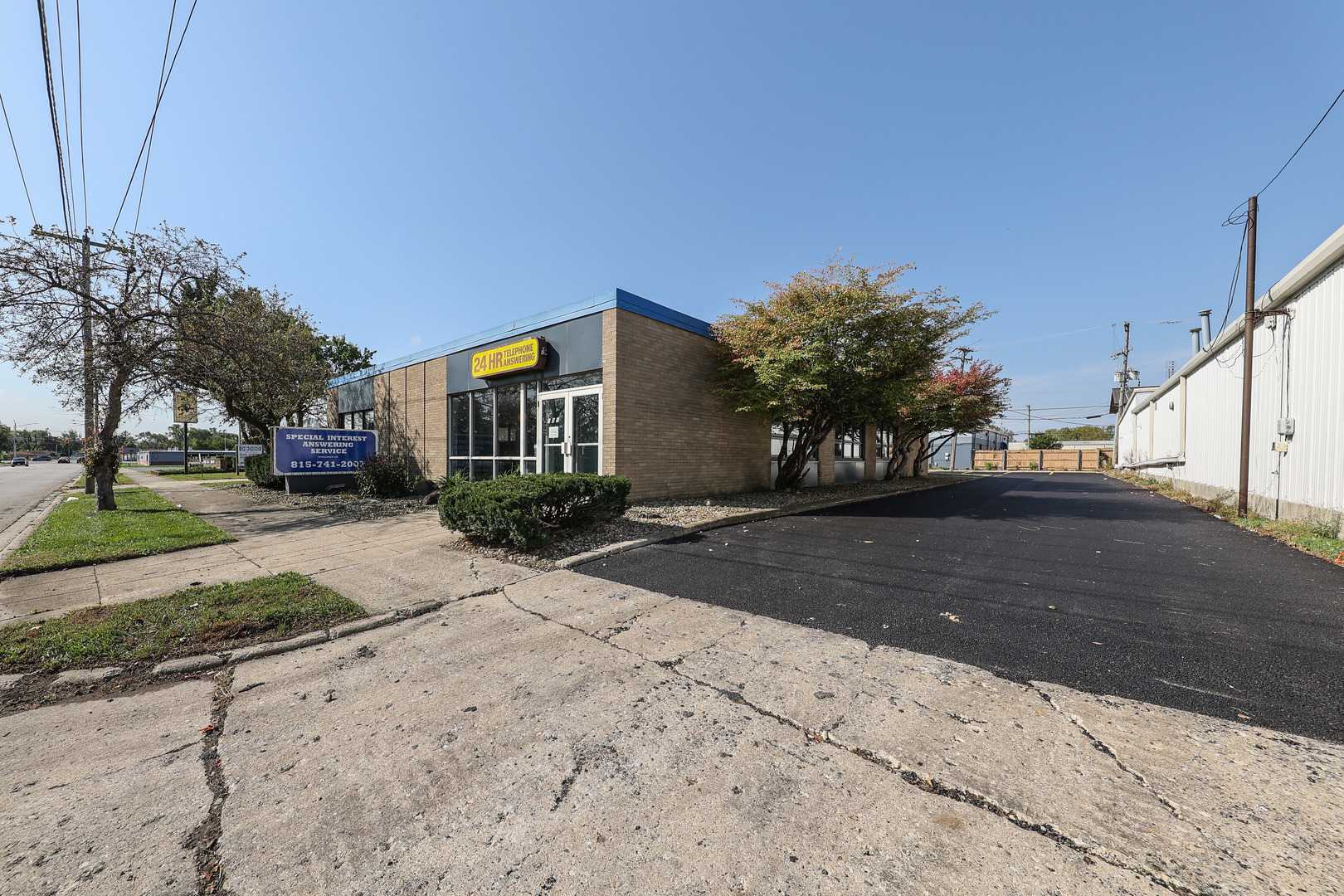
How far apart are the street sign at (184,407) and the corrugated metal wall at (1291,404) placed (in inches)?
889

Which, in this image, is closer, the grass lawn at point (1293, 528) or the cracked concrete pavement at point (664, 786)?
the cracked concrete pavement at point (664, 786)

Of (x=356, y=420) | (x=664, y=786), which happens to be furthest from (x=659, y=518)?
(x=356, y=420)

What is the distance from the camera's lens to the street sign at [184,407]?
43.2 ft

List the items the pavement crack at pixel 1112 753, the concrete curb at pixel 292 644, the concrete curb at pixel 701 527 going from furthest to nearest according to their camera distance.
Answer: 1. the concrete curb at pixel 701 527
2. the concrete curb at pixel 292 644
3. the pavement crack at pixel 1112 753

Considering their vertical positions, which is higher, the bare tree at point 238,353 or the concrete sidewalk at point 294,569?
the bare tree at point 238,353

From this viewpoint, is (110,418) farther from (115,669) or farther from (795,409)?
(795,409)

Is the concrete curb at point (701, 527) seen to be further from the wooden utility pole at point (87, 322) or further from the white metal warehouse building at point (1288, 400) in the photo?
the wooden utility pole at point (87, 322)

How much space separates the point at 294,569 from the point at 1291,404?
1580cm

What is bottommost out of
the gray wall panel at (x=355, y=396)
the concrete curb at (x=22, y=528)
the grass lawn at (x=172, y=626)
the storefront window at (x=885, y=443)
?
the concrete curb at (x=22, y=528)

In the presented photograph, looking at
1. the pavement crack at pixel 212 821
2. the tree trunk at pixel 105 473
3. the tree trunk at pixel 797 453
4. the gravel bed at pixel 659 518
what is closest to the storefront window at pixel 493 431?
the gravel bed at pixel 659 518

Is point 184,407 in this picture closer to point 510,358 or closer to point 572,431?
point 510,358

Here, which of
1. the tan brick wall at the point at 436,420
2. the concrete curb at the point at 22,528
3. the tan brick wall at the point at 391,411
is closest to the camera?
the concrete curb at the point at 22,528

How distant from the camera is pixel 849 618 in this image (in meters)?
4.15

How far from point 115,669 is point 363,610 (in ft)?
4.93
